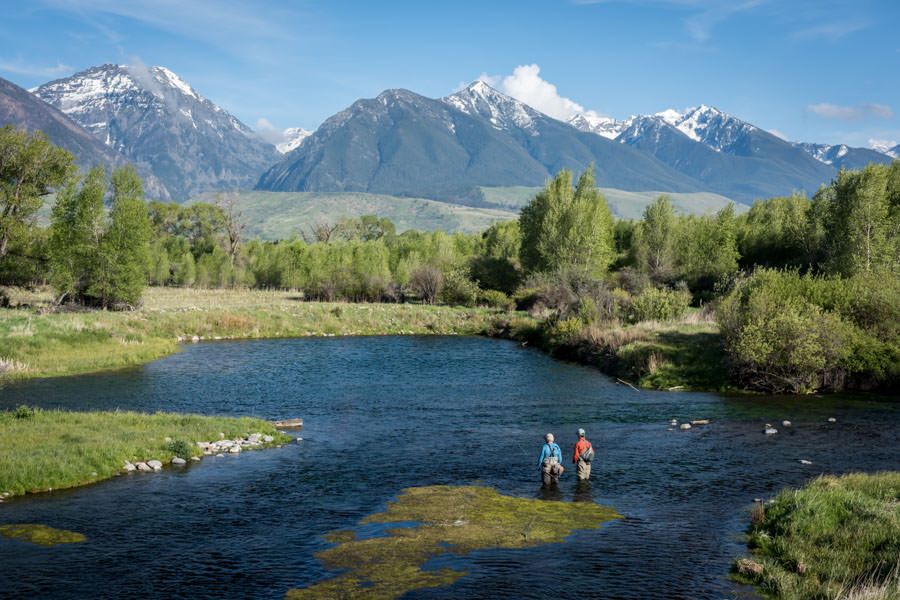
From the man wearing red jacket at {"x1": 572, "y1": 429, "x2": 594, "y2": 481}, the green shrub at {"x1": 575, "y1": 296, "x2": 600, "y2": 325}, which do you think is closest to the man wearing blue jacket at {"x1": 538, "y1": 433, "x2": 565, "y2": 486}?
the man wearing red jacket at {"x1": 572, "y1": 429, "x2": 594, "y2": 481}

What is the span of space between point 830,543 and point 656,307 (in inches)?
1976

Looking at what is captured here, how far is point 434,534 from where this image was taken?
20.3 meters

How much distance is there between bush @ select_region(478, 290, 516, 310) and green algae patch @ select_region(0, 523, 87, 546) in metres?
79.9

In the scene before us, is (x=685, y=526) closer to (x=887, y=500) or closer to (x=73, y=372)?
(x=887, y=500)

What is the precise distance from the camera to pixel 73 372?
4859 centimetres

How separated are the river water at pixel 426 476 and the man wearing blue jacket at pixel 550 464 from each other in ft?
1.88

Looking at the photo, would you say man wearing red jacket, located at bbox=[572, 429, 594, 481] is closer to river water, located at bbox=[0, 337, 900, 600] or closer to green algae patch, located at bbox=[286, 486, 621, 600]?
river water, located at bbox=[0, 337, 900, 600]

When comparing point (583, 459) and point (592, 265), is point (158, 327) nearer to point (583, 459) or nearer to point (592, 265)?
point (592, 265)

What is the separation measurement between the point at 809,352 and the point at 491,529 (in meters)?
30.5

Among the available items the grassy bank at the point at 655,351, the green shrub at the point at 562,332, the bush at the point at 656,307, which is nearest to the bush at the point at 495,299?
the green shrub at the point at 562,332

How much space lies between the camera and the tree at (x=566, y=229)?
3708 inches

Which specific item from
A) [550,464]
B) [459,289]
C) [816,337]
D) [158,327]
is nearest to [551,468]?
[550,464]

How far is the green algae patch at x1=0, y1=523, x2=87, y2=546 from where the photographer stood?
19.1 metres

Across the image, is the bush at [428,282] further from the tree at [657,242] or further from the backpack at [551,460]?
the backpack at [551,460]
